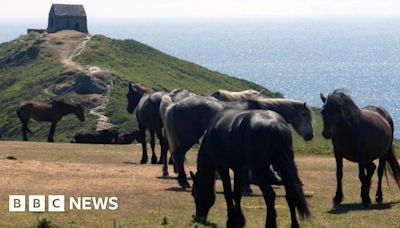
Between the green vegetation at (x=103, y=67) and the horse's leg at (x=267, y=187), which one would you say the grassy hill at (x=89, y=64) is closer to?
the green vegetation at (x=103, y=67)

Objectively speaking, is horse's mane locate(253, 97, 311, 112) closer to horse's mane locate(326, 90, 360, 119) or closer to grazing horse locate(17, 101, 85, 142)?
horse's mane locate(326, 90, 360, 119)

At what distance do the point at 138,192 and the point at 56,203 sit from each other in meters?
3.29

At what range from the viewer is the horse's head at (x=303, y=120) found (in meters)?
24.0

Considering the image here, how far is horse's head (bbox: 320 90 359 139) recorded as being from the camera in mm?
22062

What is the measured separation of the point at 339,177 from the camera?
23.0 metres

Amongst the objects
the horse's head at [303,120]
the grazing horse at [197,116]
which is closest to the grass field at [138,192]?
the grazing horse at [197,116]

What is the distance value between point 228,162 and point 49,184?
9239 millimetres

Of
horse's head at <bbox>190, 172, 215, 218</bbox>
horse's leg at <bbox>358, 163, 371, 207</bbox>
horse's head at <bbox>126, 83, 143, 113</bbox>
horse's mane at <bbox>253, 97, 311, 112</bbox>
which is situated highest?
horse's mane at <bbox>253, 97, 311, 112</bbox>

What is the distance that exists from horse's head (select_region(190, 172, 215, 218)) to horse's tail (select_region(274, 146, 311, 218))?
2595 mm

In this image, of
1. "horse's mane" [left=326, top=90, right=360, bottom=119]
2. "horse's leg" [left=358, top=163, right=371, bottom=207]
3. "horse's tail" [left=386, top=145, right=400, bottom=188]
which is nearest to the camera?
"horse's mane" [left=326, top=90, right=360, bottom=119]

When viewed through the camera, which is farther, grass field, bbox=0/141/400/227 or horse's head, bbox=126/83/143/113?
horse's head, bbox=126/83/143/113

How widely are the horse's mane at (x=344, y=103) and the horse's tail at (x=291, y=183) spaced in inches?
249

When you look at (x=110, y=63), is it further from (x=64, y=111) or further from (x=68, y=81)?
(x=64, y=111)

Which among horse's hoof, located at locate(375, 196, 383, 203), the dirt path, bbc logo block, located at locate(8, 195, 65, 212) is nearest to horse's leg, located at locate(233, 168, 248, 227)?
bbc logo block, located at locate(8, 195, 65, 212)
